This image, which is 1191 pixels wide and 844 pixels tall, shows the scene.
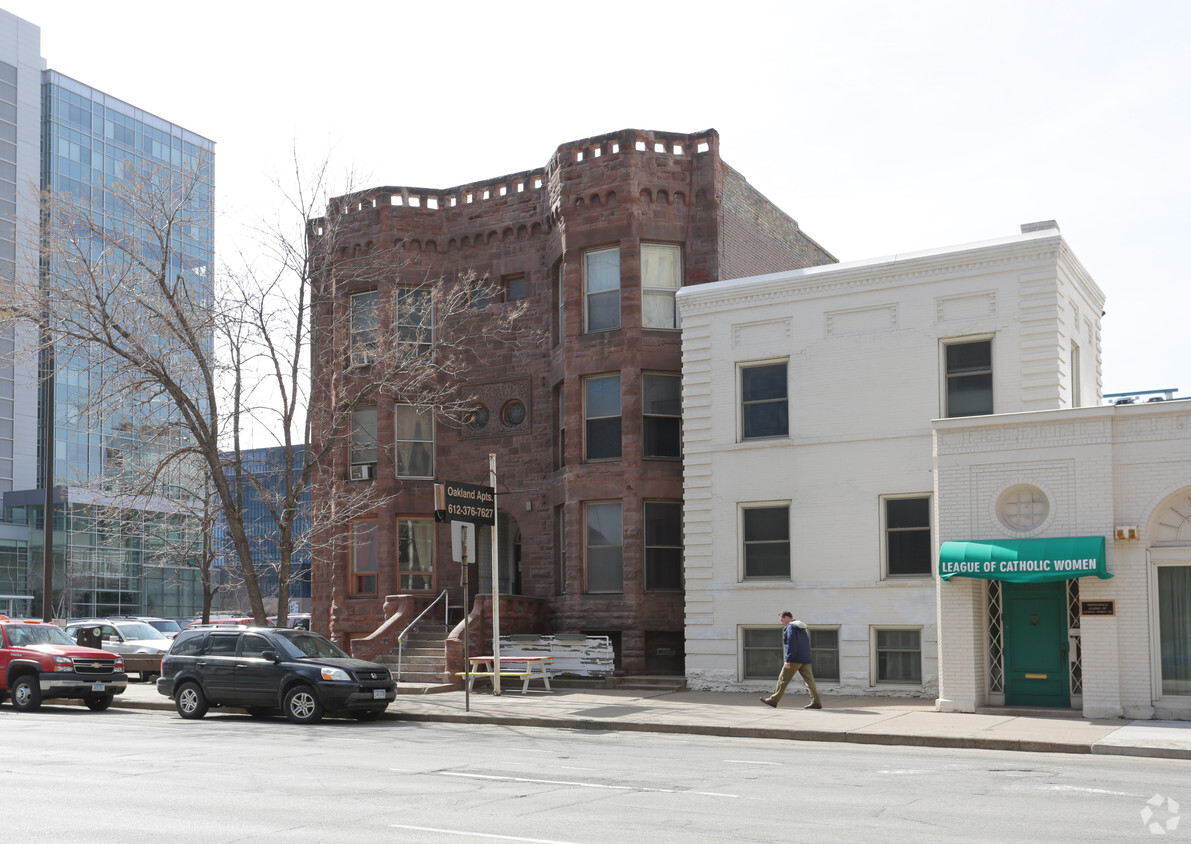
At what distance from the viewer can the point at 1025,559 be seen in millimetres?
19031

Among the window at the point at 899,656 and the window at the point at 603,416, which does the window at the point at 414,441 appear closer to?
the window at the point at 603,416

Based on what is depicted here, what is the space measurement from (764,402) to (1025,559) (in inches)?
279

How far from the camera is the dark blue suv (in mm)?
19703

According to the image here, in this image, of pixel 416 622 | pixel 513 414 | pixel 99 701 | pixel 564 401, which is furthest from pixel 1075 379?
pixel 99 701

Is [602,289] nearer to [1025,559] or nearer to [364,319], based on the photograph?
[364,319]

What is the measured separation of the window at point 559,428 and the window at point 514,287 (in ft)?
9.32

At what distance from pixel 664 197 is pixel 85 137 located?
231 ft

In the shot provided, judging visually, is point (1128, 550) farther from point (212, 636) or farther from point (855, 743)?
point (212, 636)

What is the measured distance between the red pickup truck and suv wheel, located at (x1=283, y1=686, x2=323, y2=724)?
212 inches

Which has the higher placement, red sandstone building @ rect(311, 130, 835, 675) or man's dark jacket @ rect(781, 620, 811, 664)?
red sandstone building @ rect(311, 130, 835, 675)

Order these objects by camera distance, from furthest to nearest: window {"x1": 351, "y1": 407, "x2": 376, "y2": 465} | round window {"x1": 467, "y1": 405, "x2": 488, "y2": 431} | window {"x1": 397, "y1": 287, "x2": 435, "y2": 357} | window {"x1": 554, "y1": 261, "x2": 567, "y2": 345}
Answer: window {"x1": 351, "y1": 407, "x2": 376, "y2": 465}, round window {"x1": 467, "y1": 405, "x2": 488, "y2": 431}, window {"x1": 397, "y1": 287, "x2": 435, "y2": 357}, window {"x1": 554, "y1": 261, "x2": 567, "y2": 345}

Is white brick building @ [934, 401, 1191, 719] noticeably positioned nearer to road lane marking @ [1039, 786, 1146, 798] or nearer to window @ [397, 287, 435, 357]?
road lane marking @ [1039, 786, 1146, 798]

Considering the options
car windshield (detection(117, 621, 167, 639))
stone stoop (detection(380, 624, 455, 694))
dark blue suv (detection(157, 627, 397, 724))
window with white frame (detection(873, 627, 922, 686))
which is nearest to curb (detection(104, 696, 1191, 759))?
dark blue suv (detection(157, 627, 397, 724))

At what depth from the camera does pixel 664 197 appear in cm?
2753
